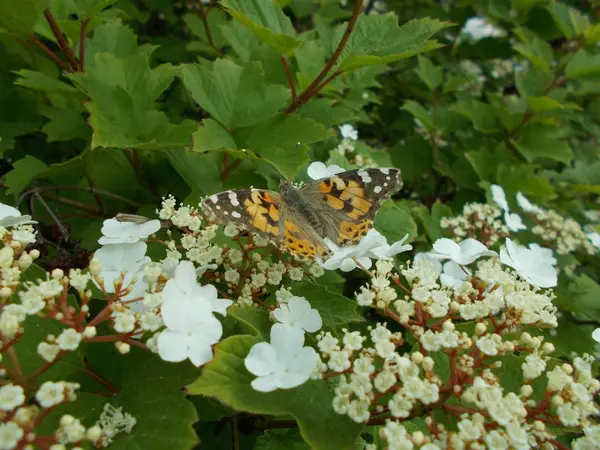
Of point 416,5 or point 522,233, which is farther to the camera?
point 416,5

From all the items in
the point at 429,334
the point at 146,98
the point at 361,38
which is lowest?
the point at 429,334

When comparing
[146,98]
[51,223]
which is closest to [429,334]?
[146,98]

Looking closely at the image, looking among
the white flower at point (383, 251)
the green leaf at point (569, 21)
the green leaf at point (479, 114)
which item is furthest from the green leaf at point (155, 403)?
the green leaf at point (569, 21)

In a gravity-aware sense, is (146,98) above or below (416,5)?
above

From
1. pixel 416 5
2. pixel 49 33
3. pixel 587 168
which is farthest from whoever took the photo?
pixel 416 5

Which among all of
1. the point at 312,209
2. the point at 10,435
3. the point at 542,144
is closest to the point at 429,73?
the point at 542,144

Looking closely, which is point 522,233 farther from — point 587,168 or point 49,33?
point 49,33

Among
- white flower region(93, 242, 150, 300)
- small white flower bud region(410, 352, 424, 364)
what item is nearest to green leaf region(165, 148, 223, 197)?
white flower region(93, 242, 150, 300)

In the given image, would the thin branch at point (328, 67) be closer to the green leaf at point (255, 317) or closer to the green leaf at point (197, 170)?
the green leaf at point (197, 170)
